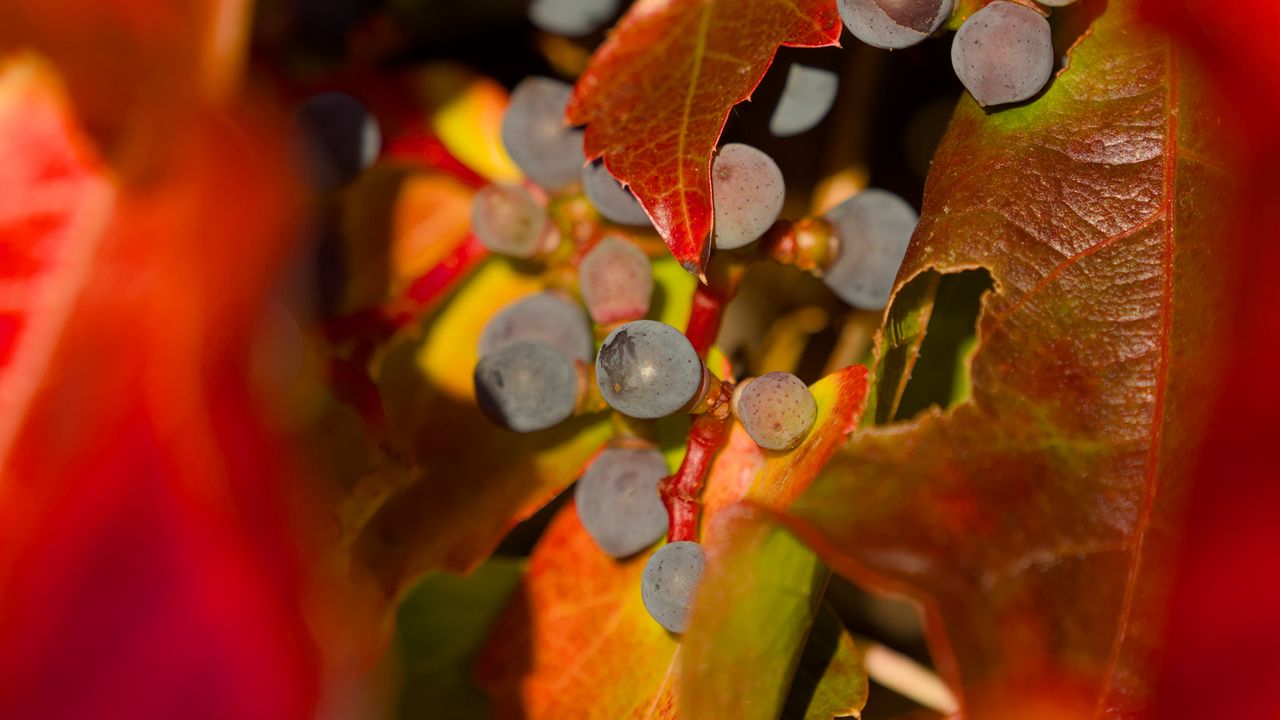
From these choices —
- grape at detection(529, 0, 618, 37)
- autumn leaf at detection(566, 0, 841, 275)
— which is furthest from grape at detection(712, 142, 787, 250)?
grape at detection(529, 0, 618, 37)

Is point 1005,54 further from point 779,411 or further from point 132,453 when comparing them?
point 132,453

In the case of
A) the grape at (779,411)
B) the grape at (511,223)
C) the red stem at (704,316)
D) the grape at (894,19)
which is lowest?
the grape at (779,411)

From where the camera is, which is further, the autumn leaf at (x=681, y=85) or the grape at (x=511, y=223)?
the grape at (x=511, y=223)

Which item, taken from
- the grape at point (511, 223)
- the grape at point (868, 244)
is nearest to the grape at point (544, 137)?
the grape at point (511, 223)

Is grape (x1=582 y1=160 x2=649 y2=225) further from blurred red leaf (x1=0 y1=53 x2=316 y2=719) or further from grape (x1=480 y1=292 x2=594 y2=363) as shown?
blurred red leaf (x1=0 y1=53 x2=316 y2=719)

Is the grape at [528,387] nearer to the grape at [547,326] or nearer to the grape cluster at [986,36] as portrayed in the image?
the grape at [547,326]

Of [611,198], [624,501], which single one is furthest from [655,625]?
[611,198]

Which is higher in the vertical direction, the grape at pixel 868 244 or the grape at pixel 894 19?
the grape at pixel 894 19

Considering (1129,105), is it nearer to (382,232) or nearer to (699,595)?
(699,595)
